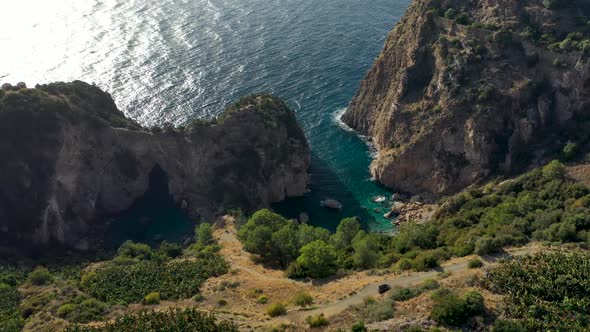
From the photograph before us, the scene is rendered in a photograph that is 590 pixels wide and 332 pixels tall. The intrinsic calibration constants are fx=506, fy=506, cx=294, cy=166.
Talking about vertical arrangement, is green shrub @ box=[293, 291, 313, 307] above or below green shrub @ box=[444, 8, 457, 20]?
below

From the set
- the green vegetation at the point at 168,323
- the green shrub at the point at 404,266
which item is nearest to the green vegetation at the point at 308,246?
the green shrub at the point at 404,266

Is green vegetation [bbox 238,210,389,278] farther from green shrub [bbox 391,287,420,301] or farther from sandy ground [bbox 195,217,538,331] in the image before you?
green shrub [bbox 391,287,420,301]

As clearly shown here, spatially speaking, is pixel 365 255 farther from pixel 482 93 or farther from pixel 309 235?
pixel 482 93

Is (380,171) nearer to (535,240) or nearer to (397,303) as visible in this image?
(535,240)

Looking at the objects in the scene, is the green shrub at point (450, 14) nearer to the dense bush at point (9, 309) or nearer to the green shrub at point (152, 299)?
the green shrub at point (152, 299)

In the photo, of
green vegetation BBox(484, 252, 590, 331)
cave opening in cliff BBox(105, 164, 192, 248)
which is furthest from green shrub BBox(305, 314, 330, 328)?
cave opening in cliff BBox(105, 164, 192, 248)

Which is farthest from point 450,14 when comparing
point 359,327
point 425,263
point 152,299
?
point 152,299
